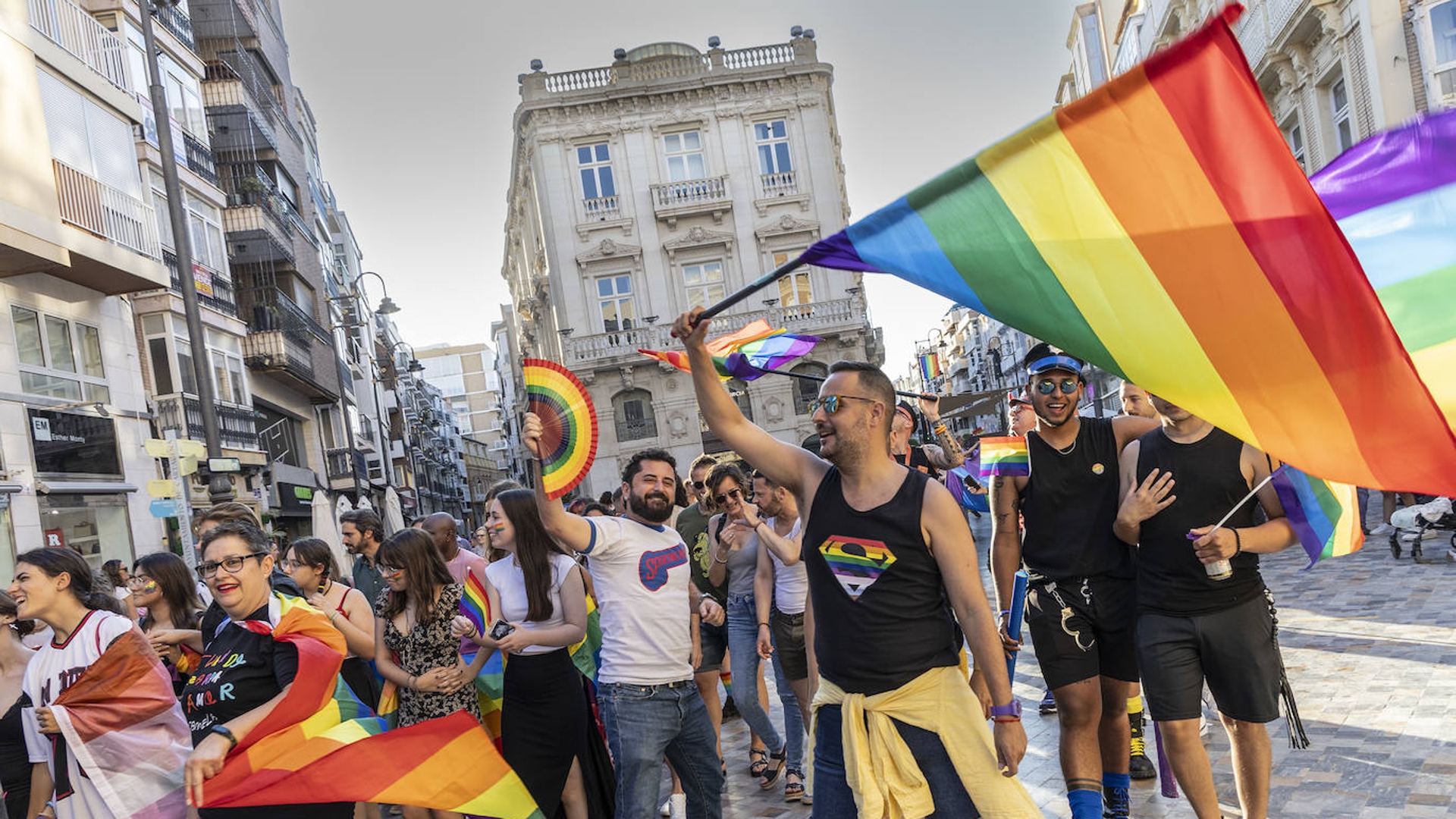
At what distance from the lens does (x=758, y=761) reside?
7.48 m

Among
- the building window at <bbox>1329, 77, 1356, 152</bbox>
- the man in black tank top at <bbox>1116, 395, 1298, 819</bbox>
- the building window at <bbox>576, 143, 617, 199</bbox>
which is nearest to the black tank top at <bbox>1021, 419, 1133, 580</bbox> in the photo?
the man in black tank top at <bbox>1116, 395, 1298, 819</bbox>

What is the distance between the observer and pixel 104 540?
60.3 feet

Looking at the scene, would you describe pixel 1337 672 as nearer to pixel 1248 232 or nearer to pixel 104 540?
pixel 1248 232

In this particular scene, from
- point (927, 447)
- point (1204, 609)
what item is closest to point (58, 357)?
point (927, 447)

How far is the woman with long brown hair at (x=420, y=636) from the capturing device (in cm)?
598

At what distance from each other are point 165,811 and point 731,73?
41913 mm

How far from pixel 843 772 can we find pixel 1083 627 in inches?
65.3

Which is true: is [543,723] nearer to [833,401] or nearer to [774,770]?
[774,770]

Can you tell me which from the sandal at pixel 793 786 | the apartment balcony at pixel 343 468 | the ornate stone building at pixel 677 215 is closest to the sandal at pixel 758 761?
the sandal at pixel 793 786

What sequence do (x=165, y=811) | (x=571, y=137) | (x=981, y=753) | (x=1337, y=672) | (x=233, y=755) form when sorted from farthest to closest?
(x=571, y=137), (x=1337, y=672), (x=165, y=811), (x=233, y=755), (x=981, y=753)

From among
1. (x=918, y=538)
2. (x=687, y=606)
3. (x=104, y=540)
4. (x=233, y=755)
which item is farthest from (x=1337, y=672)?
(x=104, y=540)

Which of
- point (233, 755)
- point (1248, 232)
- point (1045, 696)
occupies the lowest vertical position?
point (1045, 696)

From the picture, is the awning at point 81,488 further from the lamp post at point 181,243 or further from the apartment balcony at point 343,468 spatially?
the apartment balcony at point 343,468

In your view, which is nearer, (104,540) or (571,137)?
(104,540)
